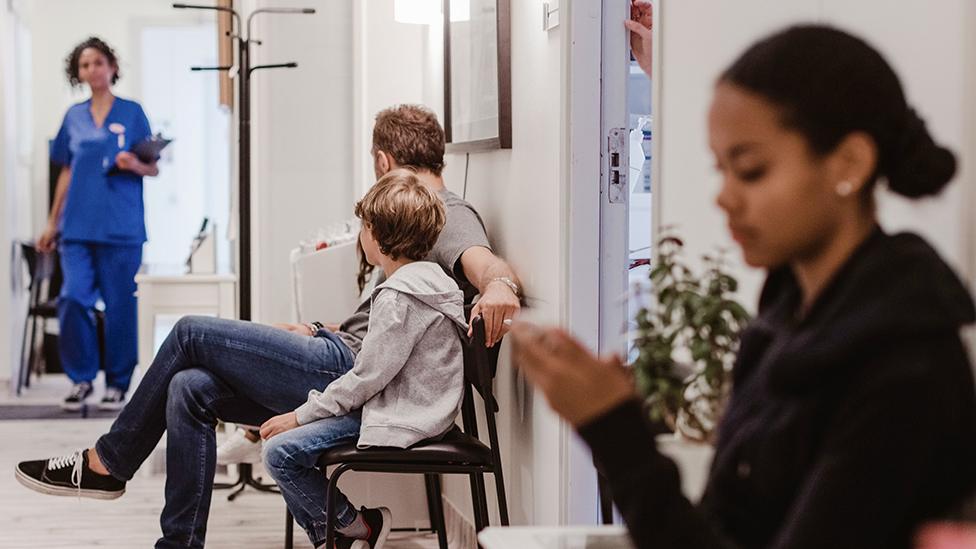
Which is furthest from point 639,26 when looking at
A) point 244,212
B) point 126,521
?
point 126,521

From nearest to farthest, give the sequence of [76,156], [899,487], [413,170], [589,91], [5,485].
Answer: [899,487] → [589,91] → [413,170] → [5,485] → [76,156]

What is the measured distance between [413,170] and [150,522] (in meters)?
1.34

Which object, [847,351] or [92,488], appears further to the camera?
[92,488]

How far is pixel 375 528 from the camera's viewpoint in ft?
8.55

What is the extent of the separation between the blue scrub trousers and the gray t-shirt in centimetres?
298

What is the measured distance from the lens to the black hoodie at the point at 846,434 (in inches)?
30.2

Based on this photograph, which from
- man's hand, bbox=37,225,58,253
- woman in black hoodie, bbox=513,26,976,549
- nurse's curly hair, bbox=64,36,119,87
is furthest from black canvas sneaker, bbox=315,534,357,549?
man's hand, bbox=37,225,58,253

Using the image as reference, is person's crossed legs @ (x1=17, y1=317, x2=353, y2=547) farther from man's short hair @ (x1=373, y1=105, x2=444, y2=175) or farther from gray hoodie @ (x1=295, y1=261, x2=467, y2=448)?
man's short hair @ (x1=373, y1=105, x2=444, y2=175)

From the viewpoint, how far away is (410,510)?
10.5 ft

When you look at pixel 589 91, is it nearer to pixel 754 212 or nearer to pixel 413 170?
pixel 413 170

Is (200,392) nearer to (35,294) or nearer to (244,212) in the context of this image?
(244,212)

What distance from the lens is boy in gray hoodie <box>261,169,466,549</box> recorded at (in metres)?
2.42

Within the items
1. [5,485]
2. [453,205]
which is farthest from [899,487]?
[5,485]

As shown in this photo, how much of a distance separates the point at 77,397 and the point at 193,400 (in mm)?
3235
